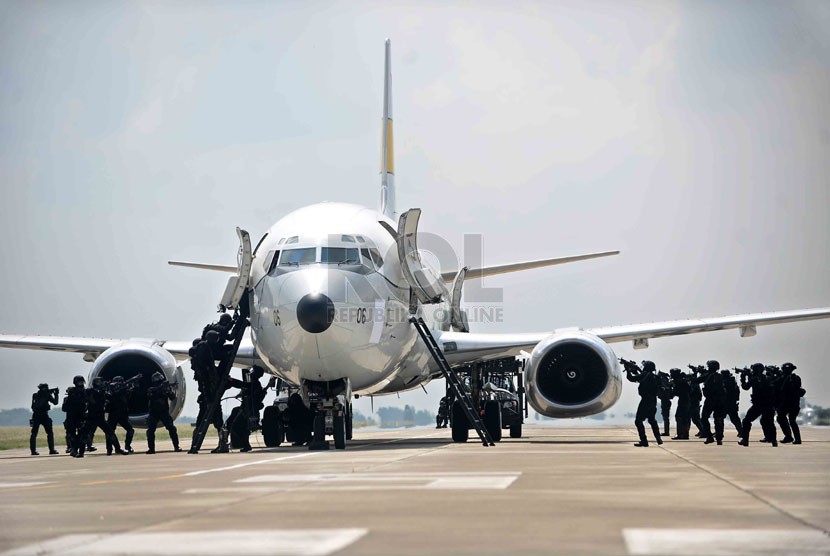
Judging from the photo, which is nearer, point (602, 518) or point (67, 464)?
point (602, 518)

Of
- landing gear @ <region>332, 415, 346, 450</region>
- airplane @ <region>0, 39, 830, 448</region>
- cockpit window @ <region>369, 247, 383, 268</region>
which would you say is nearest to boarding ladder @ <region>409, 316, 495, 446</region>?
airplane @ <region>0, 39, 830, 448</region>

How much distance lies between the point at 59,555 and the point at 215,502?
11.3 ft

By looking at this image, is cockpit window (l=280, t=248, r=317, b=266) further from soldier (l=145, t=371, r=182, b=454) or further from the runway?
the runway

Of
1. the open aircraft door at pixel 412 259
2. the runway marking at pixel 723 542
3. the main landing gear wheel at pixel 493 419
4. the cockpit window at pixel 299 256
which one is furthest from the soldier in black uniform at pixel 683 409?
the runway marking at pixel 723 542

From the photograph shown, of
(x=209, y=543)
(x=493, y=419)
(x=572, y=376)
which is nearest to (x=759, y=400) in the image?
(x=572, y=376)

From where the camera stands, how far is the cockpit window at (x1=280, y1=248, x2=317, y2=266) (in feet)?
75.4

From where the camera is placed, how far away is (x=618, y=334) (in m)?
29.0

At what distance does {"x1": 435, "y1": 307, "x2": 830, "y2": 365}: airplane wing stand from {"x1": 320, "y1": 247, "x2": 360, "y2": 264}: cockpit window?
5.73 meters

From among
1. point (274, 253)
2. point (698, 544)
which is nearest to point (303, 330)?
point (274, 253)

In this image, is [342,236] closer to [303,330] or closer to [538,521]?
[303,330]

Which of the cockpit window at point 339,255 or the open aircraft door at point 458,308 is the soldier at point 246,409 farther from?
the open aircraft door at point 458,308

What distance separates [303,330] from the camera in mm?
21797

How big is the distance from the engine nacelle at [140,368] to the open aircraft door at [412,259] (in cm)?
587

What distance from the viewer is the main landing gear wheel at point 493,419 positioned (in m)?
28.3
